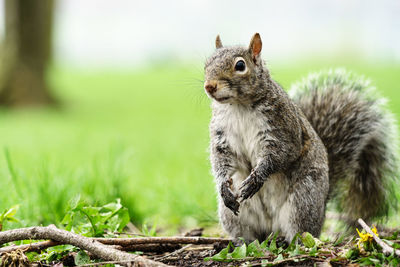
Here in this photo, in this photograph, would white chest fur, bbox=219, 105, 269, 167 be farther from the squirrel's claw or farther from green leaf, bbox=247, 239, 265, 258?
green leaf, bbox=247, 239, 265, 258

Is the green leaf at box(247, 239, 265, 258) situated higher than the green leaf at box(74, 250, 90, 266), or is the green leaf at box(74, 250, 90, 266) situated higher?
the green leaf at box(247, 239, 265, 258)

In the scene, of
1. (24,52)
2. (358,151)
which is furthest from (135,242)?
(24,52)

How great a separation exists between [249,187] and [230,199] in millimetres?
100

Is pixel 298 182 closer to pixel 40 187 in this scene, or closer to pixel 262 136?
pixel 262 136

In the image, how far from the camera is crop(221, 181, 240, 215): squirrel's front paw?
2.25 m

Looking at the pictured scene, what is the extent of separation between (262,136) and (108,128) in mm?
5847

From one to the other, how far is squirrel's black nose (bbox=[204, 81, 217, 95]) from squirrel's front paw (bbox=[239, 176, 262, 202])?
40 centimetres

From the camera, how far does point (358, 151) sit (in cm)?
277

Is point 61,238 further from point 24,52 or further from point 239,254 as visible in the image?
point 24,52

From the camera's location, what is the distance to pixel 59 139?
21.9 ft

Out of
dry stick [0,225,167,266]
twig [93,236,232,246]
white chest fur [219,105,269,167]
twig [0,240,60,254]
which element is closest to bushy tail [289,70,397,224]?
white chest fur [219,105,269,167]

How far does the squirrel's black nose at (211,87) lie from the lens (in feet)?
6.86

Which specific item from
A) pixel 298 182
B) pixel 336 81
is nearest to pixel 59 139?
pixel 336 81

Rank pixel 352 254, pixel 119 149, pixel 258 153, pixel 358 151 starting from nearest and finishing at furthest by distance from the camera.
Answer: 1. pixel 352 254
2. pixel 258 153
3. pixel 358 151
4. pixel 119 149
